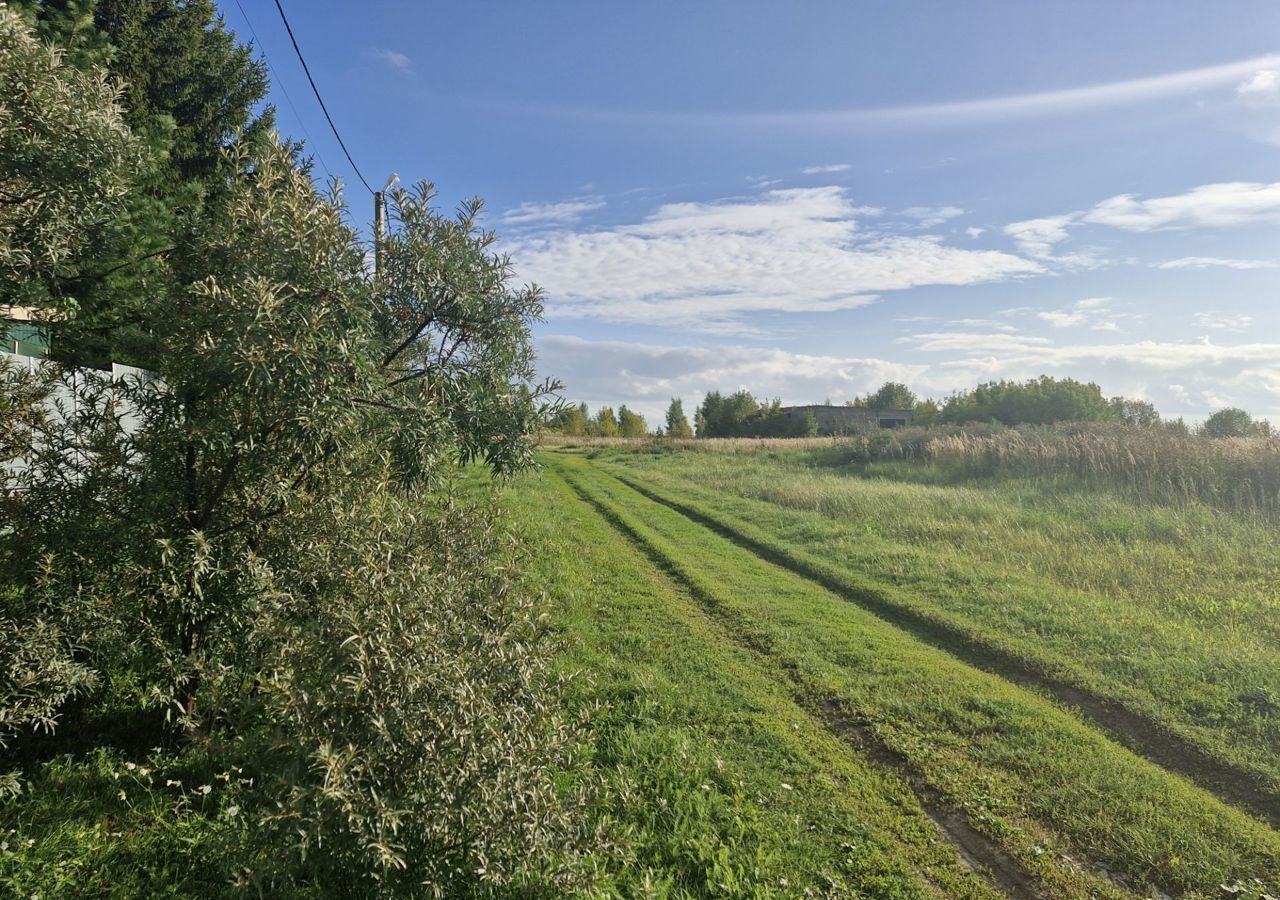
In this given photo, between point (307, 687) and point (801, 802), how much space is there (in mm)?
3587

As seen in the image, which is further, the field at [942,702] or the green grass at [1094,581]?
the green grass at [1094,581]

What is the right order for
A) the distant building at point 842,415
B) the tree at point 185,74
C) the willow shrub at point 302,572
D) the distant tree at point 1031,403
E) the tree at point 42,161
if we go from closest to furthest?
the willow shrub at point 302,572 < the tree at point 42,161 < the tree at point 185,74 < the distant tree at point 1031,403 < the distant building at point 842,415

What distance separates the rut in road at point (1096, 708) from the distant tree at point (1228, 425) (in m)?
14.9

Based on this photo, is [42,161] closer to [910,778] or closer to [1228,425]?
[910,778]

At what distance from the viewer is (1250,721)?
5910 millimetres

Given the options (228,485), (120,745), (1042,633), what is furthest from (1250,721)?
(120,745)

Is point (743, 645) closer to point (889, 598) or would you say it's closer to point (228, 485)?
point (889, 598)

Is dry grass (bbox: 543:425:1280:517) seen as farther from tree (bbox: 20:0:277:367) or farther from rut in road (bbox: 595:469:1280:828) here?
tree (bbox: 20:0:277:367)

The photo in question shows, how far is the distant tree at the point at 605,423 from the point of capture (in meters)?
86.9

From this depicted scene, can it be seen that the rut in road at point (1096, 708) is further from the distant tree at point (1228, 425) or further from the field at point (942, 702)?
the distant tree at point (1228, 425)

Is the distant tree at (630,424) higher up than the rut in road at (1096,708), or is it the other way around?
the distant tree at (630,424)

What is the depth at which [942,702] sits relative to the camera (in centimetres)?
636

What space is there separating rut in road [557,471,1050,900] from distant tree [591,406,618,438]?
76977 millimetres

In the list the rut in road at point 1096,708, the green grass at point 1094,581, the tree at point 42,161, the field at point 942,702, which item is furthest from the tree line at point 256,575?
the green grass at point 1094,581
